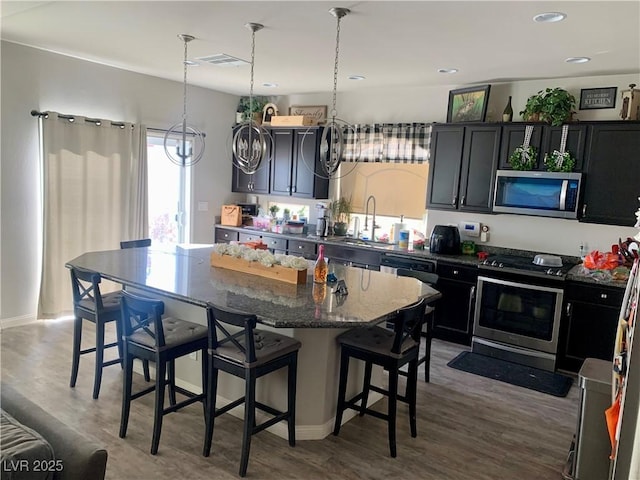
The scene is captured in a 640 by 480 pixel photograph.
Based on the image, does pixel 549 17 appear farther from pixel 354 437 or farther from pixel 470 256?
pixel 354 437

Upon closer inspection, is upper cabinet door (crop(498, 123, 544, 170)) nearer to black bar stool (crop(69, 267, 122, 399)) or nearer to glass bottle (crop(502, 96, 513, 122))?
glass bottle (crop(502, 96, 513, 122))

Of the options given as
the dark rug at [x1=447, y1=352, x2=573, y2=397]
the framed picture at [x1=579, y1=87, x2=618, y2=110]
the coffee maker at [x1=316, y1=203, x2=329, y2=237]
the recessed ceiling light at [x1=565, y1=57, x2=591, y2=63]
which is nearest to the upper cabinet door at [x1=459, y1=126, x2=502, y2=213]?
the framed picture at [x1=579, y1=87, x2=618, y2=110]

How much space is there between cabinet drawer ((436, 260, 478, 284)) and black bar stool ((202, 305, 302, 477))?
2503 mm

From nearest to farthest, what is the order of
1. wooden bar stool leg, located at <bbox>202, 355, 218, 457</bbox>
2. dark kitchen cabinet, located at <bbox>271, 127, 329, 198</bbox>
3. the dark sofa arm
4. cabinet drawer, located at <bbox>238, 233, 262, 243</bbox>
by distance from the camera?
1. the dark sofa arm
2. wooden bar stool leg, located at <bbox>202, 355, 218, 457</bbox>
3. dark kitchen cabinet, located at <bbox>271, 127, 329, 198</bbox>
4. cabinet drawer, located at <bbox>238, 233, 262, 243</bbox>

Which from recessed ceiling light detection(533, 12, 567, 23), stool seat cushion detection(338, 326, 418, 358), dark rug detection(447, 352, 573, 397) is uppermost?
recessed ceiling light detection(533, 12, 567, 23)

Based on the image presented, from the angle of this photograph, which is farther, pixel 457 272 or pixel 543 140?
pixel 457 272

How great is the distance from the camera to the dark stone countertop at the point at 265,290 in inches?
104

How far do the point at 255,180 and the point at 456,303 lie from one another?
A: 328cm

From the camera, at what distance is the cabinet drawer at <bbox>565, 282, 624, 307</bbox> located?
13.4 ft

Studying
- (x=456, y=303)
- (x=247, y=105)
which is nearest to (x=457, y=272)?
(x=456, y=303)

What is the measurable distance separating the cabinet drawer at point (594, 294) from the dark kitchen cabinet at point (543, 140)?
1091 millimetres

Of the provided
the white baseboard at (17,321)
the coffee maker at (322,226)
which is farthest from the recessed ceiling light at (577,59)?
the white baseboard at (17,321)

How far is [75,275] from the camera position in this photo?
3.47 metres

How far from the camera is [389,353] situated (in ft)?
9.35
